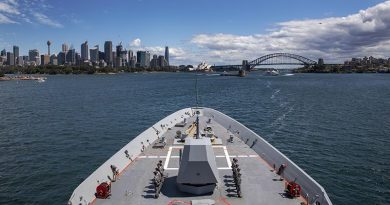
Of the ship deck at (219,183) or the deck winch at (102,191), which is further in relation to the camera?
the deck winch at (102,191)

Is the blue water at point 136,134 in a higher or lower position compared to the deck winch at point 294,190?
lower

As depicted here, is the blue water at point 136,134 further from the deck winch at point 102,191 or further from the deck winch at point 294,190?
the deck winch at point 102,191

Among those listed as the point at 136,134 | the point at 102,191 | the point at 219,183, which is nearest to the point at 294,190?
the point at 219,183

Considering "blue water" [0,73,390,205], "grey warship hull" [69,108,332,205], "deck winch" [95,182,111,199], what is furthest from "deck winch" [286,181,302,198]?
"blue water" [0,73,390,205]

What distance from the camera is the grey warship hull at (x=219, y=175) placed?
15.9 m

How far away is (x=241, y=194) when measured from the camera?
53.7ft

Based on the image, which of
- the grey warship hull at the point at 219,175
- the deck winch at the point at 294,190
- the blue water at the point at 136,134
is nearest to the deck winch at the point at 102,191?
the grey warship hull at the point at 219,175

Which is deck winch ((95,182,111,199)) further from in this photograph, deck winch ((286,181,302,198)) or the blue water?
the blue water

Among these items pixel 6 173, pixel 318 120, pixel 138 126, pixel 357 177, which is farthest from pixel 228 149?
pixel 318 120

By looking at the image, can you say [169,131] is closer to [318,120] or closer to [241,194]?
[241,194]

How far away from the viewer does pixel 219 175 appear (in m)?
18.9

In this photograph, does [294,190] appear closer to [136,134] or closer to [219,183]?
[219,183]

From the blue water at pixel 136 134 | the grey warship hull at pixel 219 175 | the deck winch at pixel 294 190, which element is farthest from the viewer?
the blue water at pixel 136 134

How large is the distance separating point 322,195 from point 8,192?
2301 cm
